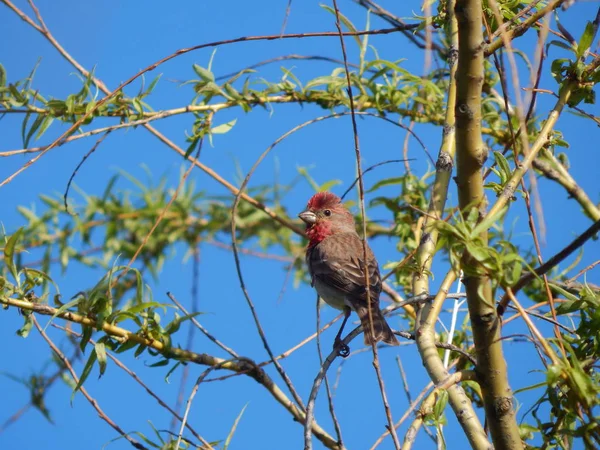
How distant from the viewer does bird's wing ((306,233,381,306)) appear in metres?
5.79

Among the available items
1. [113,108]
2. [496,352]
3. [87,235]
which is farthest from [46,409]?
[496,352]

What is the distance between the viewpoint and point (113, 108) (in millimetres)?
4508

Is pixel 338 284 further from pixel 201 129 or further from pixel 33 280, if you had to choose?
pixel 33 280

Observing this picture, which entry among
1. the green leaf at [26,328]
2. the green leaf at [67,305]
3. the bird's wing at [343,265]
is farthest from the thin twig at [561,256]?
the bird's wing at [343,265]

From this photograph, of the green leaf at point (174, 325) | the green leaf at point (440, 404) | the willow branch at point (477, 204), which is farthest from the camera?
the green leaf at point (174, 325)

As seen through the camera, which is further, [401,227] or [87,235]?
[87,235]

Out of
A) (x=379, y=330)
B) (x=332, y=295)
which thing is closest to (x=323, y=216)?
(x=332, y=295)

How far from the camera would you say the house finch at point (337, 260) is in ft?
18.7

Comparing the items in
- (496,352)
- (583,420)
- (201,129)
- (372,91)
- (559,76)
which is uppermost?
(372,91)

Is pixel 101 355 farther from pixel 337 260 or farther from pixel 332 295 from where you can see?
pixel 337 260

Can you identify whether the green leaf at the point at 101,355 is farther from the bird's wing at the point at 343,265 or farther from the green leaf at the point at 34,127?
the bird's wing at the point at 343,265

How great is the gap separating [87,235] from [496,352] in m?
4.30

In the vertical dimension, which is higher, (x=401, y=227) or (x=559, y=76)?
(x=401, y=227)

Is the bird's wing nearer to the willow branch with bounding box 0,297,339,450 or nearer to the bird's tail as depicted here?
the bird's tail
